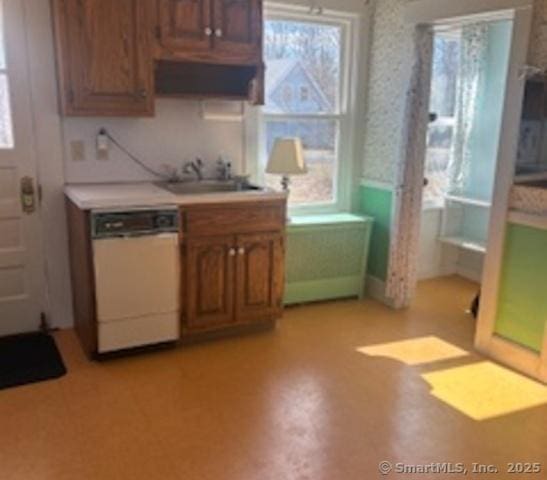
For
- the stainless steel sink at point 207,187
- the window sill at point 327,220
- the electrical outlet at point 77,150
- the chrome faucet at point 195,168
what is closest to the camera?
the electrical outlet at point 77,150

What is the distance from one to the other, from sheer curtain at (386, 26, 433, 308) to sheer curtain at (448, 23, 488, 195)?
3.22 feet

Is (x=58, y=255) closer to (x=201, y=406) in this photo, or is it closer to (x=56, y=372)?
(x=56, y=372)

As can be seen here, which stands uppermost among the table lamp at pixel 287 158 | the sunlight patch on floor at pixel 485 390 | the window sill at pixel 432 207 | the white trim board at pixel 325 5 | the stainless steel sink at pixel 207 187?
the white trim board at pixel 325 5

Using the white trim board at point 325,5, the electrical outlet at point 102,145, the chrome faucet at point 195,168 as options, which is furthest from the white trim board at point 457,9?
the electrical outlet at point 102,145

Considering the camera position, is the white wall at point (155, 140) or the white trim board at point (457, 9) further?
the white wall at point (155, 140)

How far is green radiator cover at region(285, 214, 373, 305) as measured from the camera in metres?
3.79

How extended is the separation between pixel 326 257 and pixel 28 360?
2.10 meters

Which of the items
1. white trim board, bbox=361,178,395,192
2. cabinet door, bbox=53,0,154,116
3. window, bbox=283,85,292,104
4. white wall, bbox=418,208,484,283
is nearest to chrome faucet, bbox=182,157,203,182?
cabinet door, bbox=53,0,154,116

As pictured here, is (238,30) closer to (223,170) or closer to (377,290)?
(223,170)

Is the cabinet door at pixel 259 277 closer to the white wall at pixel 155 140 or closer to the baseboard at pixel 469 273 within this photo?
the white wall at pixel 155 140

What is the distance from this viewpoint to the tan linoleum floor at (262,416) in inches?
84.0

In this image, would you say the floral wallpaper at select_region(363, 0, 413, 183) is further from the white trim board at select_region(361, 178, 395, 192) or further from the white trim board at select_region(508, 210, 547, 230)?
the white trim board at select_region(508, 210, 547, 230)

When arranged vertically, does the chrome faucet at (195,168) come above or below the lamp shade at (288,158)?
below

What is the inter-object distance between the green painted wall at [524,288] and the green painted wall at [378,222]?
3.48ft
